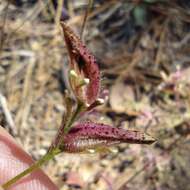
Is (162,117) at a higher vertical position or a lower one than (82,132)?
lower

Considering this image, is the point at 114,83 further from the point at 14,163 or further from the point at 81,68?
the point at 81,68

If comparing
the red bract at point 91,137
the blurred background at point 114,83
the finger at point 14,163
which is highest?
the red bract at point 91,137

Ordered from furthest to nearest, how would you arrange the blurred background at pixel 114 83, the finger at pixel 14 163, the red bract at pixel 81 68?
1. the blurred background at pixel 114 83
2. the finger at pixel 14 163
3. the red bract at pixel 81 68

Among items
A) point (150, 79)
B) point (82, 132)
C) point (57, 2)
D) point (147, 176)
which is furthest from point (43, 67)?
point (82, 132)

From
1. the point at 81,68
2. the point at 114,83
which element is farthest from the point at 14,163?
the point at 114,83

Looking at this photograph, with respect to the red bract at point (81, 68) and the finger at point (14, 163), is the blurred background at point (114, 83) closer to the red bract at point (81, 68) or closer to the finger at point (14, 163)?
the finger at point (14, 163)

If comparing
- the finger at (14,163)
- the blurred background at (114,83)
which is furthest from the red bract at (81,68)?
the blurred background at (114,83)

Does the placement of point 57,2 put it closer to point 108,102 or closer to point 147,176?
point 108,102

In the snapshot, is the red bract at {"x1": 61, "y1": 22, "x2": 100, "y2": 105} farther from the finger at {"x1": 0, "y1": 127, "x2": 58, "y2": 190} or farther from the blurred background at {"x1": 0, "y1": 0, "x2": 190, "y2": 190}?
the blurred background at {"x1": 0, "y1": 0, "x2": 190, "y2": 190}
